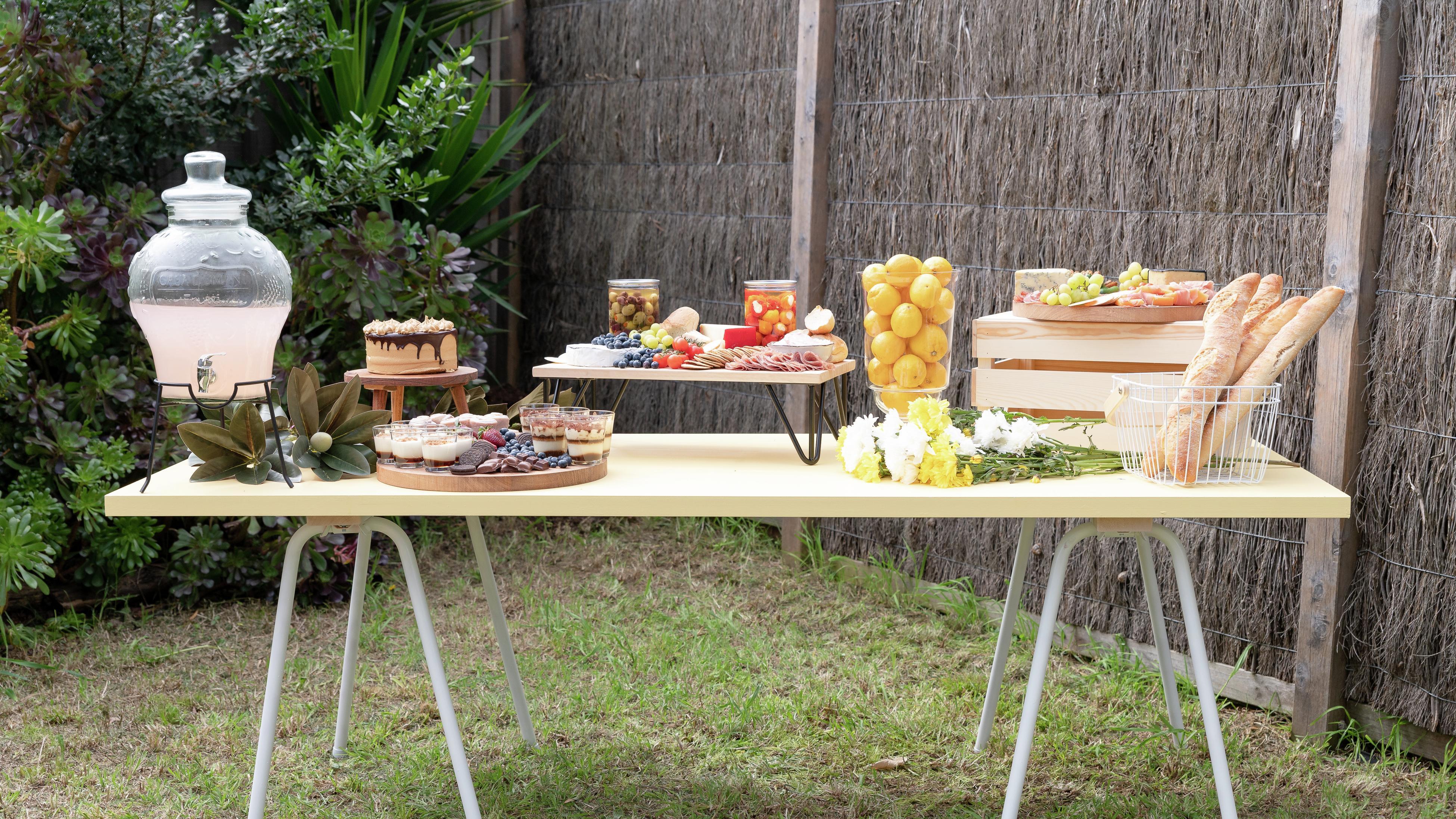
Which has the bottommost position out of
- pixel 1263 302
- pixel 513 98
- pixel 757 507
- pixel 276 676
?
pixel 276 676

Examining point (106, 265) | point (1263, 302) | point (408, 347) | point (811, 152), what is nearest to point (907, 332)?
point (1263, 302)

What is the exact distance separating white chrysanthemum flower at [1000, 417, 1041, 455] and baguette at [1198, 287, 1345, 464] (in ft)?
0.89

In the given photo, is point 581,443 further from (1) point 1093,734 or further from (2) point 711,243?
(2) point 711,243

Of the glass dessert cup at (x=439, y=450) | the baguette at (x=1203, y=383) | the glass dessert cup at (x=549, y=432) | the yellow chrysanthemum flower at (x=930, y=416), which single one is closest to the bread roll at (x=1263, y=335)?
the baguette at (x=1203, y=383)

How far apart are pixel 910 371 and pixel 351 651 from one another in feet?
4.10

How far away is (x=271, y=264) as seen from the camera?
207 cm

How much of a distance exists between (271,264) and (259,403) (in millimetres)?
236

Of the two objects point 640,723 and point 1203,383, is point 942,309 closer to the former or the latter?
point 1203,383

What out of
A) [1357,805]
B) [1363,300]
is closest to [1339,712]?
[1357,805]

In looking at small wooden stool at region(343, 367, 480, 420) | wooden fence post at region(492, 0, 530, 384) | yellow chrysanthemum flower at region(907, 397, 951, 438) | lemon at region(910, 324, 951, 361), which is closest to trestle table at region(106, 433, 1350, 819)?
yellow chrysanthemum flower at region(907, 397, 951, 438)

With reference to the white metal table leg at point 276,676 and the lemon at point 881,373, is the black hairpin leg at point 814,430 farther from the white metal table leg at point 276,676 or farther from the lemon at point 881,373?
the white metal table leg at point 276,676

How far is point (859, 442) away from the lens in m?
2.07

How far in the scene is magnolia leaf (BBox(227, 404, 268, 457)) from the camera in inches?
75.9

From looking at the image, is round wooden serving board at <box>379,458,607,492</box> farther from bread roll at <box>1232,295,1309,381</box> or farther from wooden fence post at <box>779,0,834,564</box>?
wooden fence post at <box>779,0,834,564</box>
